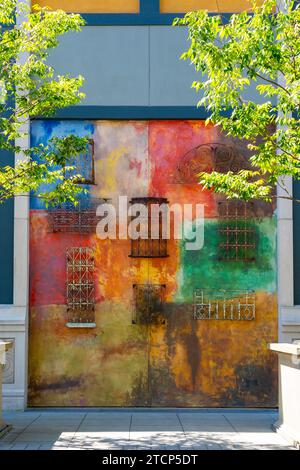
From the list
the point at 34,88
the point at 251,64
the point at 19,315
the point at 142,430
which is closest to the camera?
the point at 251,64

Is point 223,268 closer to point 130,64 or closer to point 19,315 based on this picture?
point 19,315

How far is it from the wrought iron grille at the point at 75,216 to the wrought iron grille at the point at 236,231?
2325 millimetres

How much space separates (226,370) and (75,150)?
517 centimetres

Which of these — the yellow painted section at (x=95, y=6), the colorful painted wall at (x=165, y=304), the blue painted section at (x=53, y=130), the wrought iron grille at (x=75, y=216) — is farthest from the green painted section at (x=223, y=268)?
the yellow painted section at (x=95, y=6)

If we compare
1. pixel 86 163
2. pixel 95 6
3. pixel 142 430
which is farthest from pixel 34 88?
pixel 142 430

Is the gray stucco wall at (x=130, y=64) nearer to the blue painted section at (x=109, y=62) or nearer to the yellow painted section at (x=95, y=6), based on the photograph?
the blue painted section at (x=109, y=62)

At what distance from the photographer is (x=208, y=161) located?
14.5 m

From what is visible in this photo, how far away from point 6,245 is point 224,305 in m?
4.24

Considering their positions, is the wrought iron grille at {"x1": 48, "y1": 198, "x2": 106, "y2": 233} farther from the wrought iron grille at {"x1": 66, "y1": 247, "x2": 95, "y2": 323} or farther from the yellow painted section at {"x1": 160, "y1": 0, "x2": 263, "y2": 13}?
the yellow painted section at {"x1": 160, "y1": 0, "x2": 263, "y2": 13}

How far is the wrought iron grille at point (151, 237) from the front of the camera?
1432cm

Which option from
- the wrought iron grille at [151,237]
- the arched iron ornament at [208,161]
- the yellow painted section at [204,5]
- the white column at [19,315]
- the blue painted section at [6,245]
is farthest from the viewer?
the yellow painted section at [204,5]

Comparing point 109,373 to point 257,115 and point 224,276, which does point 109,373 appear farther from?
point 257,115
